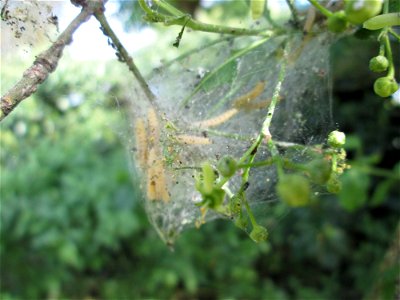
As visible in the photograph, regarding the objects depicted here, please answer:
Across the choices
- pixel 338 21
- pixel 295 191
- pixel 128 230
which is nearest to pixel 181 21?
pixel 338 21

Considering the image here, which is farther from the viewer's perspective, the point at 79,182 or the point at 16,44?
the point at 79,182

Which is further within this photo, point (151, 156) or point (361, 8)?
point (151, 156)

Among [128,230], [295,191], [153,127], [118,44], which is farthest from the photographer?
[128,230]

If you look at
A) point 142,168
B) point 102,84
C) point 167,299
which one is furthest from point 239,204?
point 167,299

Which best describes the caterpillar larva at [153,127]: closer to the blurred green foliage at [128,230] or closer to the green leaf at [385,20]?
the green leaf at [385,20]

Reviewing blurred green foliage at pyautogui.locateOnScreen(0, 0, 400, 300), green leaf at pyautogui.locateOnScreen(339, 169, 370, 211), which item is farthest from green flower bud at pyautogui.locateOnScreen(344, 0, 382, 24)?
blurred green foliage at pyautogui.locateOnScreen(0, 0, 400, 300)

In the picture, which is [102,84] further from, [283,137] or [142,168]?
[283,137]

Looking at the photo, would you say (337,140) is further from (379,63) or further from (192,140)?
(192,140)
